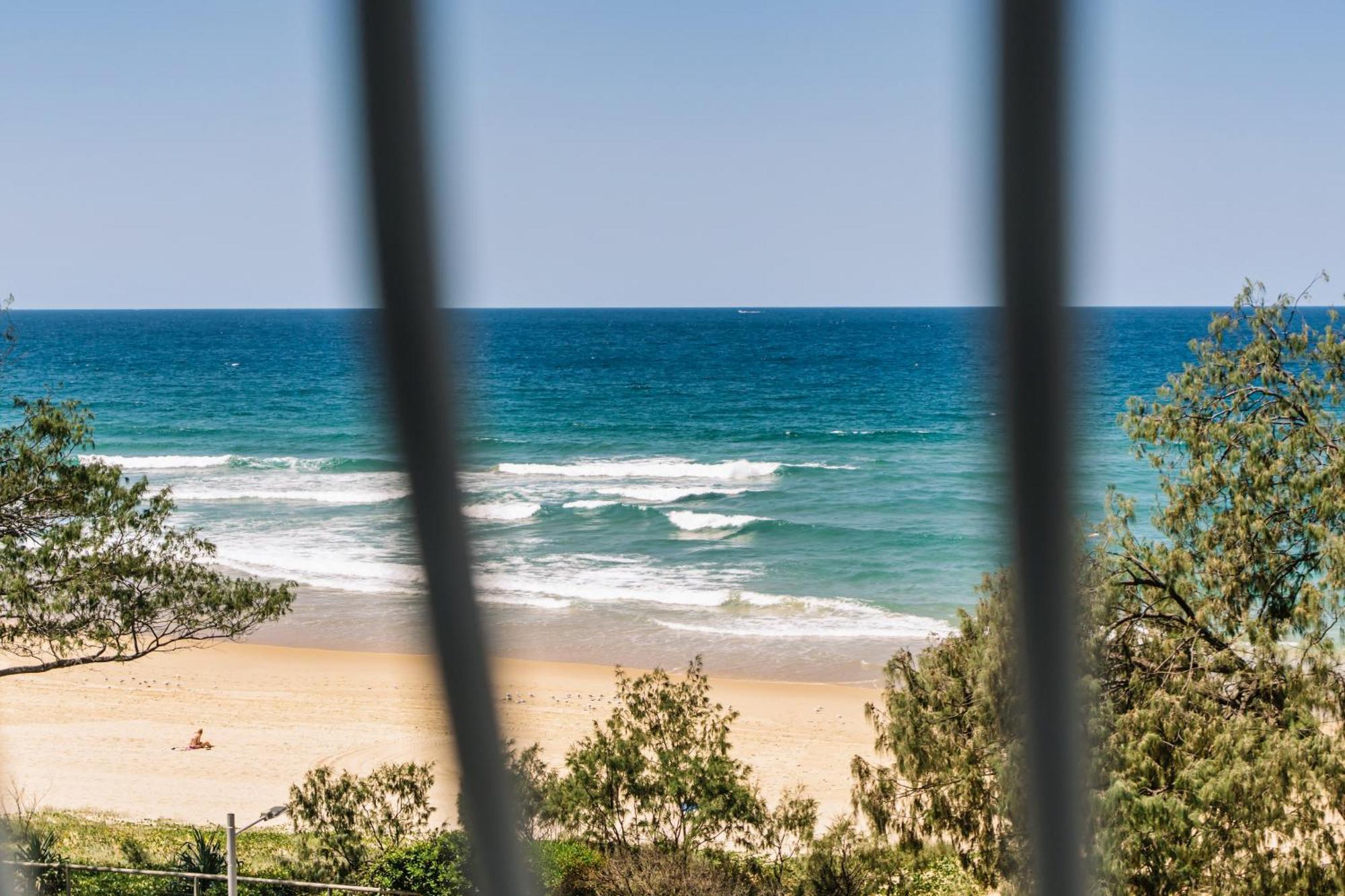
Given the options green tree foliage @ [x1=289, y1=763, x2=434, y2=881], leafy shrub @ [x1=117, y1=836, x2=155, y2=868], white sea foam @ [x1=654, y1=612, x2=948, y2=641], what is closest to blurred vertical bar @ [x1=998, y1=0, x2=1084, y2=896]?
green tree foliage @ [x1=289, y1=763, x2=434, y2=881]

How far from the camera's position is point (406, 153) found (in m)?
0.76

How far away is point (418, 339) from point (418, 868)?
30.6 ft

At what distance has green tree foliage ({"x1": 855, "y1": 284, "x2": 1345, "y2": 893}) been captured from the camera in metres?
5.84

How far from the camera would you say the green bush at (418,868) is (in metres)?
8.48

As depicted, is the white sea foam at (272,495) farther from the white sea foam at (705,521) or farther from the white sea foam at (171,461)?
the white sea foam at (705,521)

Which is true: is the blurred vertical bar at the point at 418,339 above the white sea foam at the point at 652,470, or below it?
above

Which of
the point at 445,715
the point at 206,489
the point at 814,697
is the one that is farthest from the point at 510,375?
the point at 445,715

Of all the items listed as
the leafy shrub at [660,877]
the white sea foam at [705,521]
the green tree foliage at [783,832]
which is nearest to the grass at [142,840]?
the leafy shrub at [660,877]

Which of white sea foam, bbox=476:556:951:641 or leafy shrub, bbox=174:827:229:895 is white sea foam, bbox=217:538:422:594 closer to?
white sea foam, bbox=476:556:951:641

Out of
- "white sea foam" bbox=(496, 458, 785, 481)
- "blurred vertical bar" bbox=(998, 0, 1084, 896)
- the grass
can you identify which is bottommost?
the grass

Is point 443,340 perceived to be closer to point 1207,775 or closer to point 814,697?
point 1207,775

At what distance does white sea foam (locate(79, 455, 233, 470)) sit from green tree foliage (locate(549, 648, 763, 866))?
38.0m

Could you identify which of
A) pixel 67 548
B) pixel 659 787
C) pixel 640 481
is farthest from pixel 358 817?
pixel 640 481

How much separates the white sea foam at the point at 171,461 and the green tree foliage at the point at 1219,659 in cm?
4137
